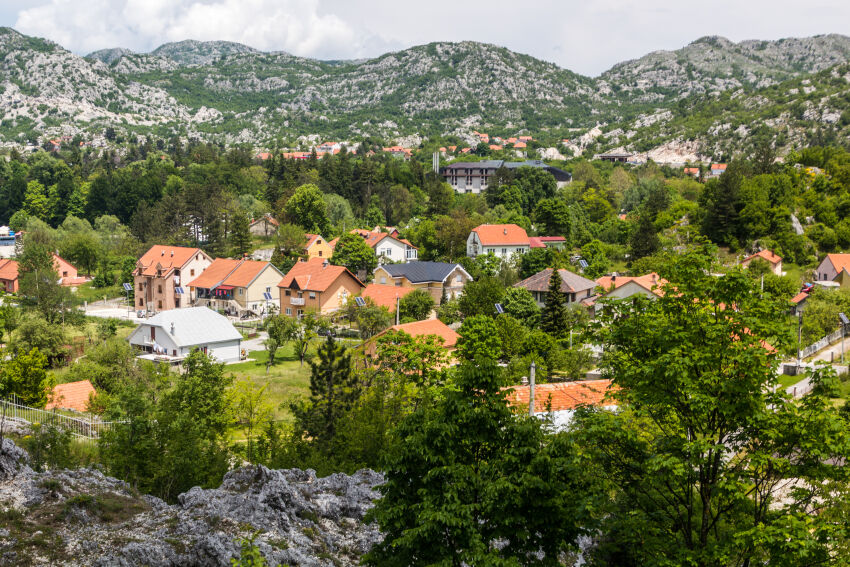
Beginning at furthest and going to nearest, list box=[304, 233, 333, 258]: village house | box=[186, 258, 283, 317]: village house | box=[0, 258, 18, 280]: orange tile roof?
1. box=[304, 233, 333, 258]: village house
2. box=[0, 258, 18, 280]: orange tile roof
3. box=[186, 258, 283, 317]: village house

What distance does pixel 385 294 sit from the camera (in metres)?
55.9

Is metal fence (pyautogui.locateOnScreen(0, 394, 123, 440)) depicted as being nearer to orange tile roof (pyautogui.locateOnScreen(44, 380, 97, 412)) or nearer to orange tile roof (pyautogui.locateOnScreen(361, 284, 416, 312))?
orange tile roof (pyautogui.locateOnScreen(44, 380, 97, 412))

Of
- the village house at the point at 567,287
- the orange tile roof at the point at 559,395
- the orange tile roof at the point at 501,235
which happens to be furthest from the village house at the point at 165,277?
the orange tile roof at the point at 559,395

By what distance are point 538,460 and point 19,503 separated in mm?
8461

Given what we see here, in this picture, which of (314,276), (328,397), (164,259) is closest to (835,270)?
(314,276)

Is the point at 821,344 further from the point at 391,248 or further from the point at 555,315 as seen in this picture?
the point at 391,248

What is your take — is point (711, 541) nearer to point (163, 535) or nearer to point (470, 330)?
point (163, 535)

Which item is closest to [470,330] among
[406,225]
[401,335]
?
[401,335]

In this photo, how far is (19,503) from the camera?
36.3 feet

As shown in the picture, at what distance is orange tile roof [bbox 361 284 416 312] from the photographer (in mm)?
54594

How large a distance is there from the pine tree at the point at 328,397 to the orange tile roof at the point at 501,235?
44.8 m

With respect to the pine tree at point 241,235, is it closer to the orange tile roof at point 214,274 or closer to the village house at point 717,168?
the orange tile roof at point 214,274

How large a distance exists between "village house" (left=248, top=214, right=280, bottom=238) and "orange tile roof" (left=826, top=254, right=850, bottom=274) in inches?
2311

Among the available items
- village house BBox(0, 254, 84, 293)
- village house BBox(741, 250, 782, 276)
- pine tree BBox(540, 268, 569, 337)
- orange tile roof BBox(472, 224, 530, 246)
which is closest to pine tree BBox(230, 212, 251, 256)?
village house BBox(0, 254, 84, 293)
